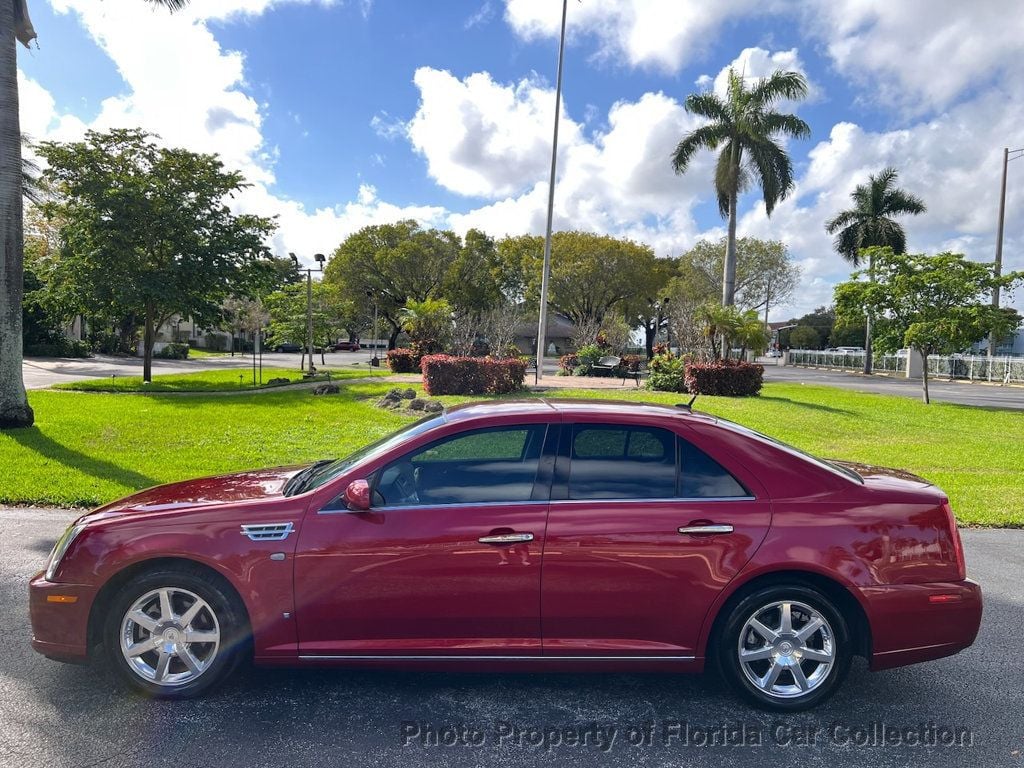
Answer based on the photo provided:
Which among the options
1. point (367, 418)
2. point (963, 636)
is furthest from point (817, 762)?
point (367, 418)

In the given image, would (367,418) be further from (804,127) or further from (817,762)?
(804,127)

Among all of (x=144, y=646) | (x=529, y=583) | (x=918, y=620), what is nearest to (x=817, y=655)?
(x=918, y=620)

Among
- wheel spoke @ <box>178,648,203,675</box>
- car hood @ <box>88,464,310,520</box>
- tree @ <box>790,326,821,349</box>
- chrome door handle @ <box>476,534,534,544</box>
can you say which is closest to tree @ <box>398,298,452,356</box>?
car hood @ <box>88,464,310,520</box>

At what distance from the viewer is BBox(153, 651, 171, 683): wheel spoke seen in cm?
318

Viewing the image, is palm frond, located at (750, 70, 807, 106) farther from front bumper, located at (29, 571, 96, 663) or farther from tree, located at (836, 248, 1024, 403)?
front bumper, located at (29, 571, 96, 663)

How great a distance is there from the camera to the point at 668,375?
2066 cm

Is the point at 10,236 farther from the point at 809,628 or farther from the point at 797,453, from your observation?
the point at 809,628

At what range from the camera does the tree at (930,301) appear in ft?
63.7

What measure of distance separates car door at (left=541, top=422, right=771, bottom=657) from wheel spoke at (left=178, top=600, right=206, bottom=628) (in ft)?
5.47

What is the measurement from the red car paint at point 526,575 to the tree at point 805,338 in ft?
315

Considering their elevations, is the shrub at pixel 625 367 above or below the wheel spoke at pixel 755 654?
above

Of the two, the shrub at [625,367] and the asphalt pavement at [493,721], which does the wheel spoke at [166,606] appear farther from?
the shrub at [625,367]

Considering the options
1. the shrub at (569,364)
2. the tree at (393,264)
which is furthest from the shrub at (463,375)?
the tree at (393,264)

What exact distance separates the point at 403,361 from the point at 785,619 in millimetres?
27608
